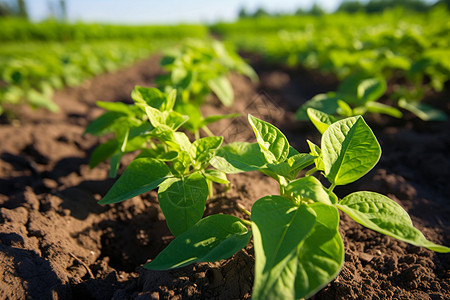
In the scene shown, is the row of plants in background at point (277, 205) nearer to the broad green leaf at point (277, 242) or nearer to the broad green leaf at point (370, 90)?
the broad green leaf at point (277, 242)

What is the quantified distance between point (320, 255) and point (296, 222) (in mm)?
119

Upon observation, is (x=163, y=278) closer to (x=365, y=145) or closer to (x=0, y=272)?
(x=0, y=272)

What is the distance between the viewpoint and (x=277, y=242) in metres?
0.89

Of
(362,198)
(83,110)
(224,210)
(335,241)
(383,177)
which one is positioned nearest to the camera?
(335,241)

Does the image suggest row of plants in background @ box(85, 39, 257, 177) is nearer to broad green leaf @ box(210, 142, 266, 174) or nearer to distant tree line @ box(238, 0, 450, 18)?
broad green leaf @ box(210, 142, 266, 174)

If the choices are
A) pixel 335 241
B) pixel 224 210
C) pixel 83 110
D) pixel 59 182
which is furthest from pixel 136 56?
pixel 335 241

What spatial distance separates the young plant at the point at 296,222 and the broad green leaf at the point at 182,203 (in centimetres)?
7

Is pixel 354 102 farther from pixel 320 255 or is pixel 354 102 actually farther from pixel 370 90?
pixel 320 255

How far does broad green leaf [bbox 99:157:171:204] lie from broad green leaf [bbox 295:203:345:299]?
→ 0.62 meters

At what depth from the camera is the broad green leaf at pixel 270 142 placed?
3.70 ft

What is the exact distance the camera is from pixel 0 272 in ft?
3.51

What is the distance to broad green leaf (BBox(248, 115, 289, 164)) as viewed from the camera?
1.13 m

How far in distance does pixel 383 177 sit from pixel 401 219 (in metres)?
1.09

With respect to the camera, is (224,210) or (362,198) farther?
(224,210)
